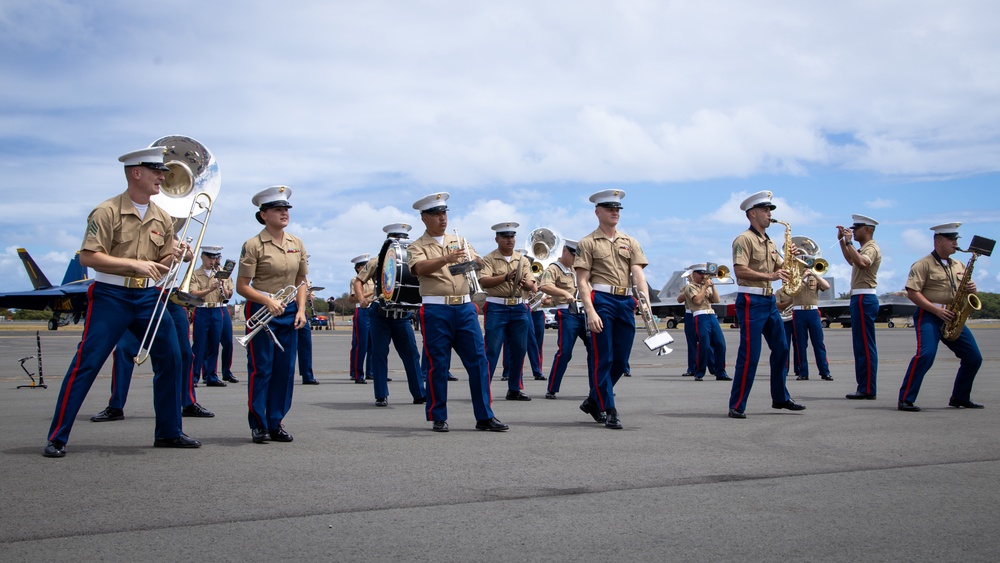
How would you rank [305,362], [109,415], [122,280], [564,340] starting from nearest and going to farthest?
[122,280] < [109,415] < [564,340] < [305,362]

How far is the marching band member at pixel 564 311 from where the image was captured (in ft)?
40.4

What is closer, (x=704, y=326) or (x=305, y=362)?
(x=305, y=362)

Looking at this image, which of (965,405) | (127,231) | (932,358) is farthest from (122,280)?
(965,405)

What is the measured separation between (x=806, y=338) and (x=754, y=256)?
6826mm

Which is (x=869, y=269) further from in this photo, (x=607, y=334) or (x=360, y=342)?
(x=360, y=342)

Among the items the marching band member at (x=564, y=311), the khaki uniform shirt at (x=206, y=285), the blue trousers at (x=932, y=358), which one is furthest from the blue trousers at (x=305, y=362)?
the blue trousers at (x=932, y=358)

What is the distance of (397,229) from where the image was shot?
12.2m

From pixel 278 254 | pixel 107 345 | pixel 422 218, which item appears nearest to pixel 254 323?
pixel 278 254

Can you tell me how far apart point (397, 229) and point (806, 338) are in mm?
7553

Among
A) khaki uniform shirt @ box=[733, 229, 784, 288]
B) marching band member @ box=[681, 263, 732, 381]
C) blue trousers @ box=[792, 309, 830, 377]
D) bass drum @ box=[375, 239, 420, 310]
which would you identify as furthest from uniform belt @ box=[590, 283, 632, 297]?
blue trousers @ box=[792, 309, 830, 377]

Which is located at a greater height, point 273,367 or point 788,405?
point 273,367

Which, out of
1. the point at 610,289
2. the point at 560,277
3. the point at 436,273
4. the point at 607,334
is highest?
the point at 560,277

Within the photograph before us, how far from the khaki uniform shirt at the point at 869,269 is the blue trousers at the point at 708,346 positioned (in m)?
3.98

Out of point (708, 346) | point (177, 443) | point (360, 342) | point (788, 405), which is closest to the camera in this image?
point (177, 443)
